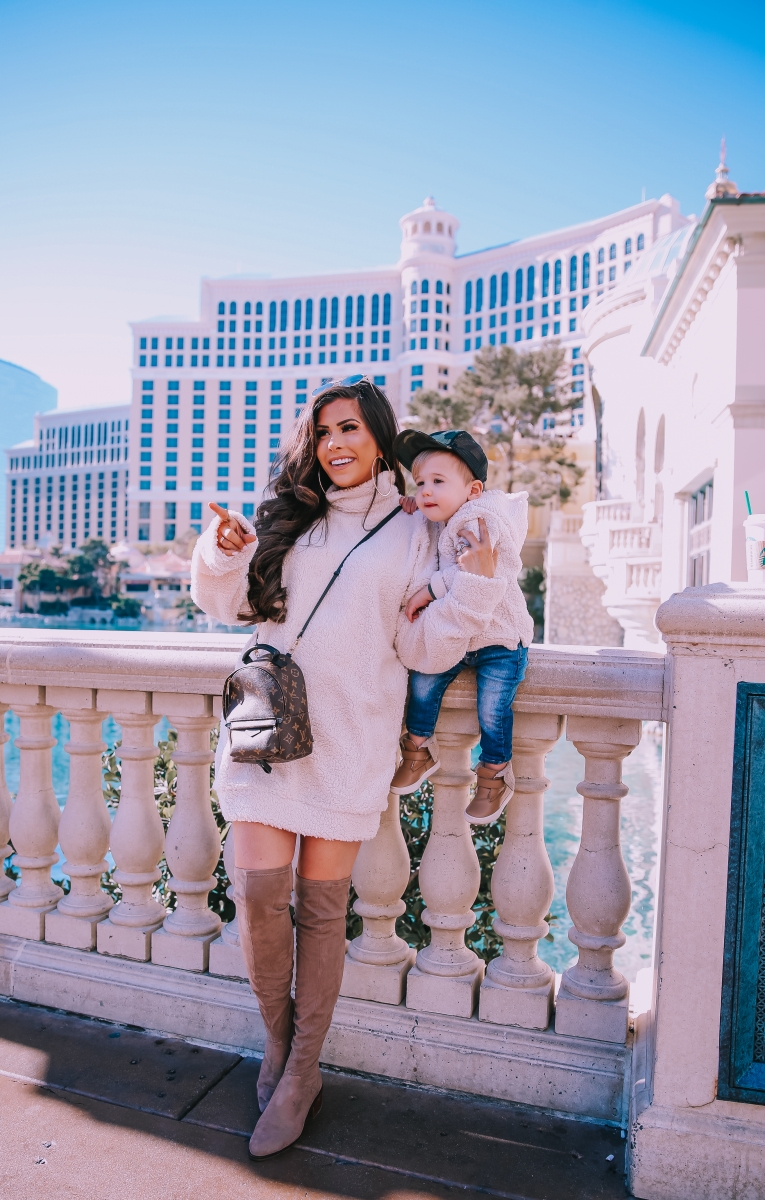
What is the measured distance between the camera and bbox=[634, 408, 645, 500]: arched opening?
20938 millimetres

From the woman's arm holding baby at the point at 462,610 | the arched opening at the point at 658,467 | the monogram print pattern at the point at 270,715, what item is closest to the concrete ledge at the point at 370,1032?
the monogram print pattern at the point at 270,715

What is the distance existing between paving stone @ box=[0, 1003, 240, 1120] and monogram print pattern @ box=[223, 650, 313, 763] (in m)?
0.94

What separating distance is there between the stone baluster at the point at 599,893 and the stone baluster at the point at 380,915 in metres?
0.45

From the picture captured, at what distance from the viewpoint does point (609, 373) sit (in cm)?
2317

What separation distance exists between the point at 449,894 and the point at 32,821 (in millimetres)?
1331

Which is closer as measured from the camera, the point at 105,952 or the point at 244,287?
the point at 105,952

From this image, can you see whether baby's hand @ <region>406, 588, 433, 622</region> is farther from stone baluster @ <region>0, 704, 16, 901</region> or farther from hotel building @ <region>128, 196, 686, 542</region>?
hotel building @ <region>128, 196, 686, 542</region>

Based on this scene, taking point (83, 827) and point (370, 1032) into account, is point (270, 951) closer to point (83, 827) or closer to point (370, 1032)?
point (370, 1032)

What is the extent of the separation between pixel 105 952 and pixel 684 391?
14360mm

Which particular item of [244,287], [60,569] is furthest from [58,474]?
[60,569]

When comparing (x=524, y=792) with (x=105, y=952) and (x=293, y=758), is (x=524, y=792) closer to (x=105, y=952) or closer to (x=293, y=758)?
(x=293, y=758)

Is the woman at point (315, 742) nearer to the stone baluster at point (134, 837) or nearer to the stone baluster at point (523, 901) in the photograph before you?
the stone baluster at point (523, 901)

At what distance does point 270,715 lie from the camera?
186 cm

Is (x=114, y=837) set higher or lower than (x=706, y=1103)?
higher
